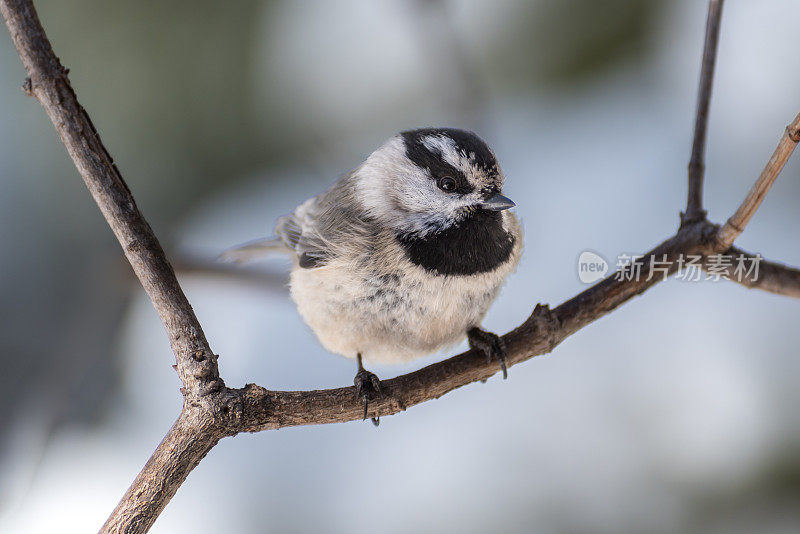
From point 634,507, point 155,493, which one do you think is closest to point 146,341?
point 155,493

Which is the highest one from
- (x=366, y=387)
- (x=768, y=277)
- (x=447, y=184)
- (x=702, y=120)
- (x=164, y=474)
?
(x=702, y=120)

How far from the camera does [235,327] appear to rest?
5.32 ft

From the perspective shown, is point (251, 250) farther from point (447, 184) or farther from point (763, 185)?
point (763, 185)

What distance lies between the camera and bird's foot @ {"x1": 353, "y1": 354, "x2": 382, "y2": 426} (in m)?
0.83

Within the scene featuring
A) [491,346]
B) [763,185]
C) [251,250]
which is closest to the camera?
[763,185]

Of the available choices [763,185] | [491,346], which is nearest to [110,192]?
[491,346]

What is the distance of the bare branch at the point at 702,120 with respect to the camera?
946 millimetres

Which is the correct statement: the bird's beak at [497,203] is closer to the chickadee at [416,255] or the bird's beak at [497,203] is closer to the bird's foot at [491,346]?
the chickadee at [416,255]

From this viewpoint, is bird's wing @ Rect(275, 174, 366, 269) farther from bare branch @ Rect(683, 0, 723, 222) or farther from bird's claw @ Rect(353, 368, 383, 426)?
bare branch @ Rect(683, 0, 723, 222)

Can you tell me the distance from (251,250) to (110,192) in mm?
608

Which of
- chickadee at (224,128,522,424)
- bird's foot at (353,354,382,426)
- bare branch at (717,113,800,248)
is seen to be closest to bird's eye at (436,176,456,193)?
chickadee at (224,128,522,424)

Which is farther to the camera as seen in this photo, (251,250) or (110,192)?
(251,250)

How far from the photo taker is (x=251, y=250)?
1.31m

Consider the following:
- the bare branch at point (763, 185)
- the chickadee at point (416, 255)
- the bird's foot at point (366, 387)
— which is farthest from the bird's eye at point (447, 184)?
the bare branch at point (763, 185)
